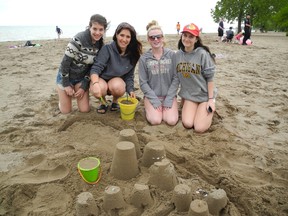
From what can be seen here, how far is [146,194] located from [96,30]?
1.91 meters

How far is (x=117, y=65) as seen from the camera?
2986mm

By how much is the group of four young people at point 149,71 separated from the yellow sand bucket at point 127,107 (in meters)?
0.10

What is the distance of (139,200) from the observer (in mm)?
1557

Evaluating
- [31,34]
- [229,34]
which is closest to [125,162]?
[229,34]

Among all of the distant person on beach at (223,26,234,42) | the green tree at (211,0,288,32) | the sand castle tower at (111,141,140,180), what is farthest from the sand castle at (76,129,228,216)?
the green tree at (211,0,288,32)

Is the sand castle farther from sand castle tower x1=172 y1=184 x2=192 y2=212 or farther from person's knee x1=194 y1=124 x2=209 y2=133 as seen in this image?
person's knee x1=194 y1=124 x2=209 y2=133

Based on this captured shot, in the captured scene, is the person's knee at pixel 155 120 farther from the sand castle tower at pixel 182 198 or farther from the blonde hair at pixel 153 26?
the sand castle tower at pixel 182 198

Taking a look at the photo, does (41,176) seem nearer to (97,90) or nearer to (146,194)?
(146,194)

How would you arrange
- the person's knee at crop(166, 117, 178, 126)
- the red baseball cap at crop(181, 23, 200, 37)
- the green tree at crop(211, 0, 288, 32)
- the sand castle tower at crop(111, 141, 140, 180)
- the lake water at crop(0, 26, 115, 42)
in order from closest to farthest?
the sand castle tower at crop(111, 141, 140, 180), the red baseball cap at crop(181, 23, 200, 37), the person's knee at crop(166, 117, 178, 126), the green tree at crop(211, 0, 288, 32), the lake water at crop(0, 26, 115, 42)

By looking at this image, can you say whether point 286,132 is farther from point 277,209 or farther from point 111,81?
point 111,81

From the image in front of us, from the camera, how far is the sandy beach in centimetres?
167

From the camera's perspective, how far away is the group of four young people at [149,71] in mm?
2777

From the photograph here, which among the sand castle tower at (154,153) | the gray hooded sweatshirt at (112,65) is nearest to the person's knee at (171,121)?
the gray hooded sweatshirt at (112,65)

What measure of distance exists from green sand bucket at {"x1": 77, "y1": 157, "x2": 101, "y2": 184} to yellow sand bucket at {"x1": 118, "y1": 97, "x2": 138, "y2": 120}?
1.05 meters
